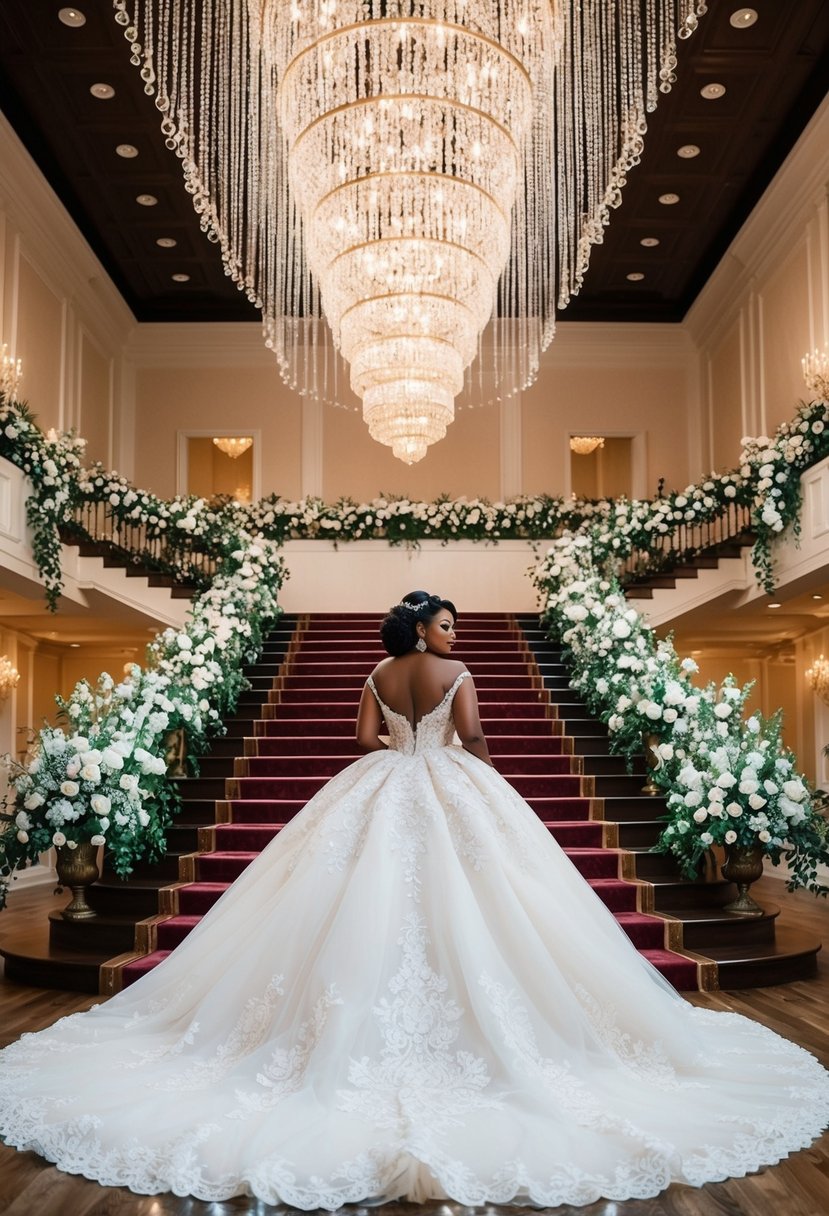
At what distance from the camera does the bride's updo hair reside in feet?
14.4

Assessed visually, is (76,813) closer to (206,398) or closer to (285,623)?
(285,623)

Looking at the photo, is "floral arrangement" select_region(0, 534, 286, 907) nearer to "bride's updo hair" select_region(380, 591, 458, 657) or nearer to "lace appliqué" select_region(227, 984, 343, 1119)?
"bride's updo hair" select_region(380, 591, 458, 657)

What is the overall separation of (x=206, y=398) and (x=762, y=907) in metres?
12.9

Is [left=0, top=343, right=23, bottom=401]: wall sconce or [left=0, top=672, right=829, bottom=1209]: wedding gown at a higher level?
[left=0, top=343, right=23, bottom=401]: wall sconce

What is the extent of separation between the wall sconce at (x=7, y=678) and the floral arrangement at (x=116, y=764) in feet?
14.5

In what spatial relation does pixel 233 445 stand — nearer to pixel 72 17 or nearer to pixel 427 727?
pixel 72 17

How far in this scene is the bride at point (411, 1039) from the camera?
312cm

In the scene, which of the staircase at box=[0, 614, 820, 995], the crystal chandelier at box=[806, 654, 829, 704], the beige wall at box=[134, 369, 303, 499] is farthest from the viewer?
the beige wall at box=[134, 369, 303, 499]

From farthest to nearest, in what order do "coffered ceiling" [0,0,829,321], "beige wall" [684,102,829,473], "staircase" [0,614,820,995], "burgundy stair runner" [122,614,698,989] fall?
"beige wall" [684,102,829,473] → "coffered ceiling" [0,0,829,321] → "burgundy stair runner" [122,614,698,989] → "staircase" [0,614,820,995]

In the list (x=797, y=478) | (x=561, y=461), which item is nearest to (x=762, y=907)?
A: (x=797, y=478)

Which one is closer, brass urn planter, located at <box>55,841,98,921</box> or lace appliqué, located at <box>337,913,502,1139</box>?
lace appliqué, located at <box>337,913,502,1139</box>

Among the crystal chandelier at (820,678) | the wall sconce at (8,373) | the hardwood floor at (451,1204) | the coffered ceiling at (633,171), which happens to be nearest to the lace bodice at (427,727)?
→ the hardwood floor at (451,1204)

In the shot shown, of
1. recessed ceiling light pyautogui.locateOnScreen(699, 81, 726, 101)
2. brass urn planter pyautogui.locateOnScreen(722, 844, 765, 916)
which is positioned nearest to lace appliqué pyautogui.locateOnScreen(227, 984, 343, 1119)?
brass urn planter pyautogui.locateOnScreen(722, 844, 765, 916)

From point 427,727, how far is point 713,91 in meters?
9.08
